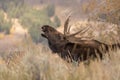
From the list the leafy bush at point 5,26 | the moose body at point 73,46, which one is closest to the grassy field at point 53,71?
the moose body at point 73,46

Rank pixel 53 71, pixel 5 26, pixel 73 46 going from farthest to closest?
pixel 5 26, pixel 73 46, pixel 53 71

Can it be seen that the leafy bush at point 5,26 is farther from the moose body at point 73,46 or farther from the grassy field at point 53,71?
the grassy field at point 53,71

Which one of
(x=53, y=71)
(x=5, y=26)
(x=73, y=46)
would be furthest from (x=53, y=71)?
(x=5, y=26)

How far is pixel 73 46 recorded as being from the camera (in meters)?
6.84

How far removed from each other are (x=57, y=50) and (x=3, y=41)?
28178mm

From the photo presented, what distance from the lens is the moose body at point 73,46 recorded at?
6766 millimetres

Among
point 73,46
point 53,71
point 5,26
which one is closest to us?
point 53,71

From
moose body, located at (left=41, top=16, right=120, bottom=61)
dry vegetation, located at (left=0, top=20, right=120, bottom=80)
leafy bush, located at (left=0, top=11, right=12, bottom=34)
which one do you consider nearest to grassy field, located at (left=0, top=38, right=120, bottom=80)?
dry vegetation, located at (left=0, top=20, right=120, bottom=80)

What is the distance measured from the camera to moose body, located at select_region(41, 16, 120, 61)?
22.2 feet

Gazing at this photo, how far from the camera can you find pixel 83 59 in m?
6.71

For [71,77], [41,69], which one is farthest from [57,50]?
[71,77]

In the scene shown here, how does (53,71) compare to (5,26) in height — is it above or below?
above

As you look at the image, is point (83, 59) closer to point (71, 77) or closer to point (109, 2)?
point (71, 77)

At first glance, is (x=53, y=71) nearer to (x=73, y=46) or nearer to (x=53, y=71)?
(x=53, y=71)
